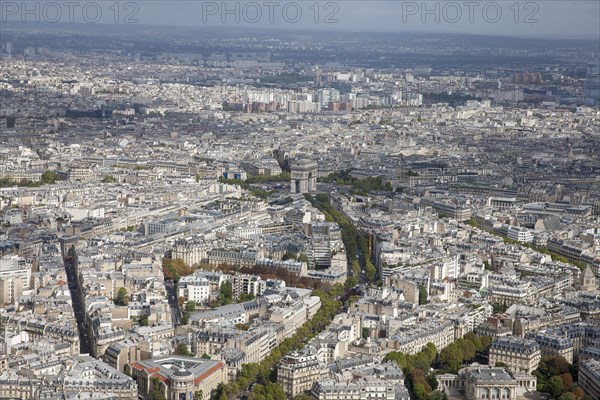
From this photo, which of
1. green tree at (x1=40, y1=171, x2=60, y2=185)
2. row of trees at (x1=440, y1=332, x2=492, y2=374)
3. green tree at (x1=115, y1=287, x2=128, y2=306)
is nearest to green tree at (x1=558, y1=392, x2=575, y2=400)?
row of trees at (x1=440, y1=332, x2=492, y2=374)

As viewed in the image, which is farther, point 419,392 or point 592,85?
point 592,85

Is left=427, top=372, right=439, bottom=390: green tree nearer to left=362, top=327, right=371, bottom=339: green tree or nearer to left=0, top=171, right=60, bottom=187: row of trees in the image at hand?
left=362, top=327, right=371, bottom=339: green tree

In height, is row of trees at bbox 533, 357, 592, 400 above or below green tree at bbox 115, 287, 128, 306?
below

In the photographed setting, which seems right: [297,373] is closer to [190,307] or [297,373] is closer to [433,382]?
[433,382]

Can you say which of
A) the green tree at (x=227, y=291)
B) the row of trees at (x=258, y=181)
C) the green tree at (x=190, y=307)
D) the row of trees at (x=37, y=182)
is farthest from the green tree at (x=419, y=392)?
the row of trees at (x=37, y=182)

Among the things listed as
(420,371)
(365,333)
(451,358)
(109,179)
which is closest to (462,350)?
(451,358)

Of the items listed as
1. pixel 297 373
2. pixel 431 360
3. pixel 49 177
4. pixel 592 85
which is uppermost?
pixel 592 85

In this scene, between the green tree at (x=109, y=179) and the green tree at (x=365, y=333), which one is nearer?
the green tree at (x=365, y=333)

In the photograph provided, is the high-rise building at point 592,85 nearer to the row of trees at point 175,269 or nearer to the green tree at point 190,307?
the row of trees at point 175,269
